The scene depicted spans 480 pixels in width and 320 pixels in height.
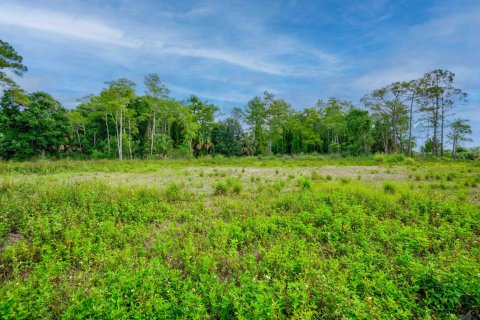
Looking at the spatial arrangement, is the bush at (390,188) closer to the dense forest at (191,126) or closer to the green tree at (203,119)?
the dense forest at (191,126)

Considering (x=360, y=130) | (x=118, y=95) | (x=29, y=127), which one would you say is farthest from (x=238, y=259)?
(x=29, y=127)

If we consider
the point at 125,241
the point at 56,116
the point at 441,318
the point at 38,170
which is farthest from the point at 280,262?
A: the point at 56,116

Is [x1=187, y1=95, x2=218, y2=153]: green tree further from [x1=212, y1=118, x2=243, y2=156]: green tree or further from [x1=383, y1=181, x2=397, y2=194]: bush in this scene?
[x1=383, y1=181, x2=397, y2=194]: bush

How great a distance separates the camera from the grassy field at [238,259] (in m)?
2.39

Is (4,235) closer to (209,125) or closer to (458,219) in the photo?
(458,219)

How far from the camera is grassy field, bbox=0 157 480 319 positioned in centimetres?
239

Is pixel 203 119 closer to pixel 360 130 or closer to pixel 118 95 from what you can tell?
pixel 118 95

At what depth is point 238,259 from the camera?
339cm

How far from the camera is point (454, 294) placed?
2500 millimetres

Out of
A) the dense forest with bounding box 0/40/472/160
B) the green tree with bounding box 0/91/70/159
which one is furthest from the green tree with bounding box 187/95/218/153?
the green tree with bounding box 0/91/70/159

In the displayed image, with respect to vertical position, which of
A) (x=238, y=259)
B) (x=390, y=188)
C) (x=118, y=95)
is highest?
(x=118, y=95)

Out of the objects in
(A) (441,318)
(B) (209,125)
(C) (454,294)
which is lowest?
(A) (441,318)

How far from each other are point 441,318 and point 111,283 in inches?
147

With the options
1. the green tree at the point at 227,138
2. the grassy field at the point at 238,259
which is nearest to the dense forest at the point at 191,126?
the green tree at the point at 227,138
